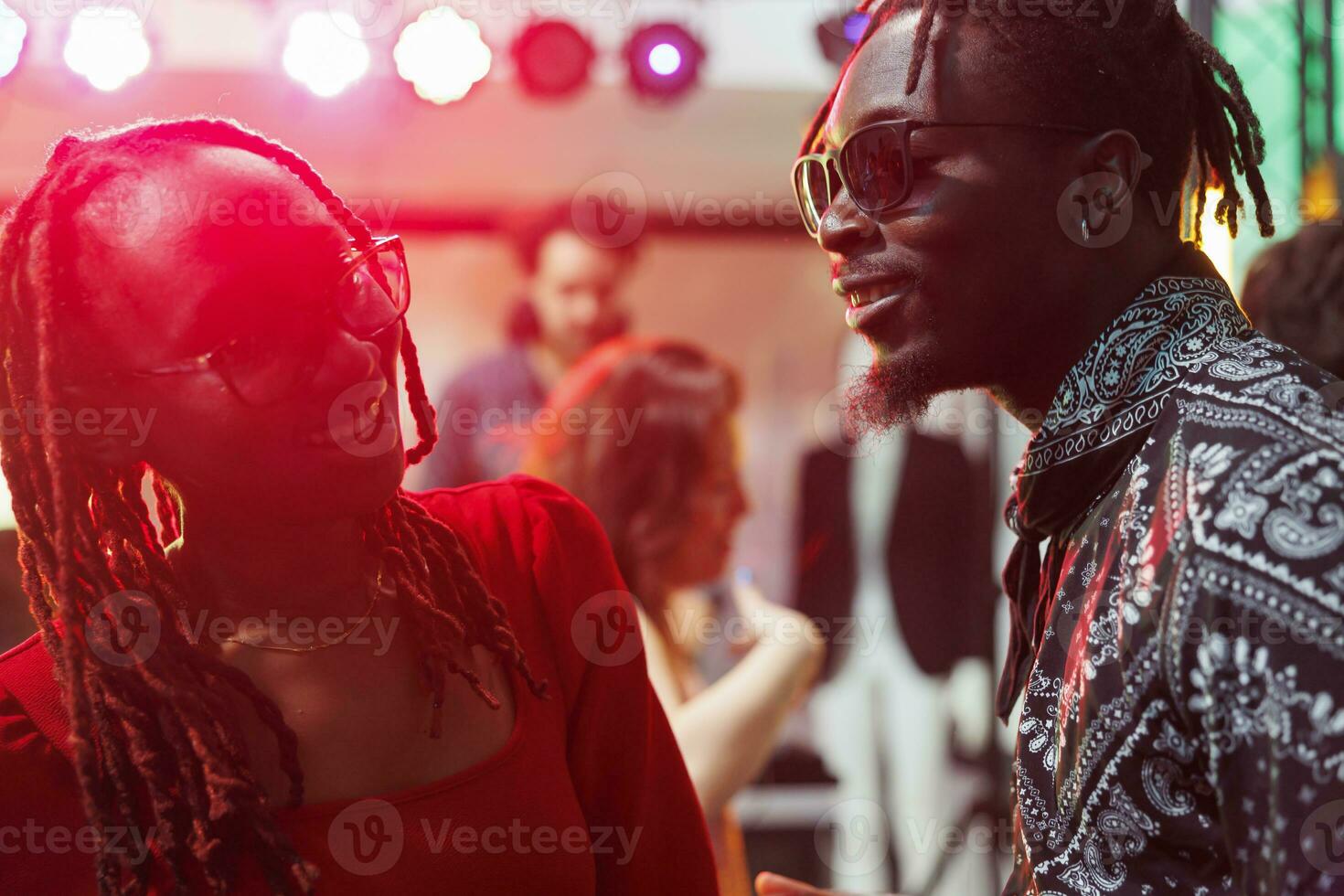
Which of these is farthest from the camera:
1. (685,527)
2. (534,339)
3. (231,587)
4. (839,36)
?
(534,339)

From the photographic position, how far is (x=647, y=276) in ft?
16.9

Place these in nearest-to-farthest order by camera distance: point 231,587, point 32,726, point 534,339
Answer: point 32,726 < point 231,587 < point 534,339

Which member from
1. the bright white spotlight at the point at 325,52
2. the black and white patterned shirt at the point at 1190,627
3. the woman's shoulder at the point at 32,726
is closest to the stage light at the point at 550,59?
the bright white spotlight at the point at 325,52

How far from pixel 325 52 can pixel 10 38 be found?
112cm

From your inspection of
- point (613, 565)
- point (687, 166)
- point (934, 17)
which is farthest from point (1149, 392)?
point (687, 166)

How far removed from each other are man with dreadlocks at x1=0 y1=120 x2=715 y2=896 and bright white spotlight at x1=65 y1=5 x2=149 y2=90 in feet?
10.4

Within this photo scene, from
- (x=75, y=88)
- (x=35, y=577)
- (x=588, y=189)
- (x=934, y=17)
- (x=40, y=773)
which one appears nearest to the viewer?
(x=40, y=773)

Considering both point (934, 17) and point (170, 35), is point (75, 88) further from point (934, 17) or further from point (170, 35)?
point (934, 17)

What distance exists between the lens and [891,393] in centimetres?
159

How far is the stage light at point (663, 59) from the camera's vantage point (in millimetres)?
4348

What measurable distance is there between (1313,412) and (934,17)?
0.70 m

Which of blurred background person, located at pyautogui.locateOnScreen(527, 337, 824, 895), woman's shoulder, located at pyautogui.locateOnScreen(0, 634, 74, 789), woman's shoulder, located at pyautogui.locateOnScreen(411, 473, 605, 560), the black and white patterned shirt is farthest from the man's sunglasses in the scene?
blurred background person, located at pyautogui.locateOnScreen(527, 337, 824, 895)

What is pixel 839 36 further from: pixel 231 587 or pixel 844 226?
pixel 231 587

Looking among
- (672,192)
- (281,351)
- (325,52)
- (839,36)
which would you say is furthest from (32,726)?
(672,192)
